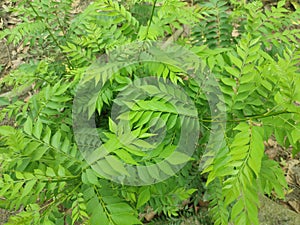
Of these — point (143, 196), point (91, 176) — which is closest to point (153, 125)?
point (143, 196)

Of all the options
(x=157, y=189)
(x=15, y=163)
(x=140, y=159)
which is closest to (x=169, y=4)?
(x=140, y=159)

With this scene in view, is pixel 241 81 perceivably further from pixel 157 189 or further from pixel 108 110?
pixel 108 110

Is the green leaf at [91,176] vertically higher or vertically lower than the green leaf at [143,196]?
higher

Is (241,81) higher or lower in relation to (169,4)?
lower

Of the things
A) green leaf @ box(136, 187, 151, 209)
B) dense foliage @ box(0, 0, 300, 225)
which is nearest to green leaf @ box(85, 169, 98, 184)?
dense foliage @ box(0, 0, 300, 225)

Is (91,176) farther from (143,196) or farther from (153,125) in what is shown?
(153,125)

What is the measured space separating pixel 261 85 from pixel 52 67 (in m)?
1.33

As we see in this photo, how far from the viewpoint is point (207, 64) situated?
1807 millimetres

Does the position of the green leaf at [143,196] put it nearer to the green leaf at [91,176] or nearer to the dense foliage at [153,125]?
the dense foliage at [153,125]

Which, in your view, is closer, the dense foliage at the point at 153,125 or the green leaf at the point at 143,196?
the dense foliage at the point at 153,125

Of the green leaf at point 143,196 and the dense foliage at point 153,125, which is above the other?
the dense foliage at point 153,125

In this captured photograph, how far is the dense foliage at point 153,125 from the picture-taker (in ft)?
4.39

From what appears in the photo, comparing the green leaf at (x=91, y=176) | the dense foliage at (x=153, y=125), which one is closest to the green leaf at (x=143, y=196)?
the dense foliage at (x=153, y=125)

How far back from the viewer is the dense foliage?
1337 millimetres
